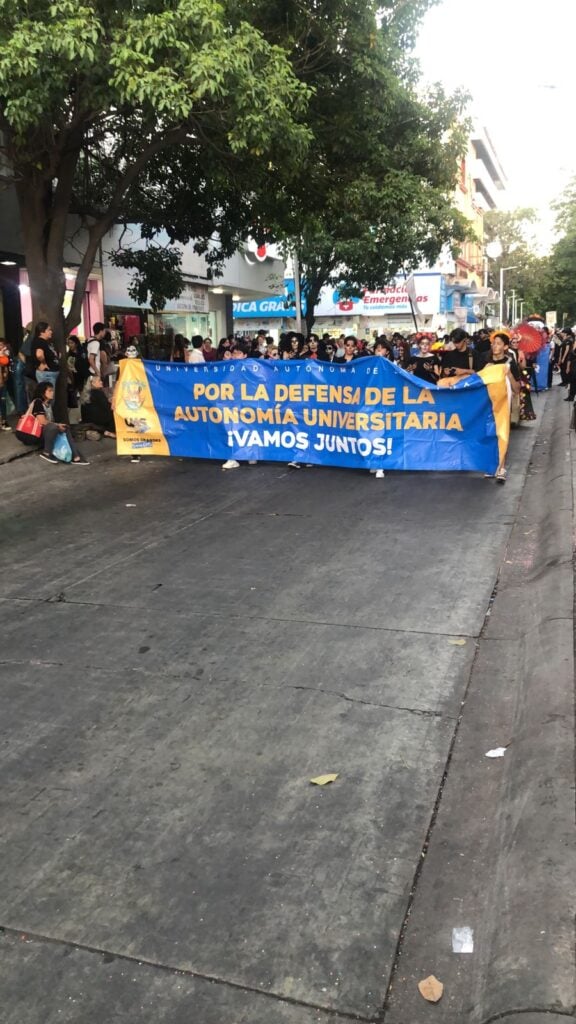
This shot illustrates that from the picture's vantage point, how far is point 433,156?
1836cm

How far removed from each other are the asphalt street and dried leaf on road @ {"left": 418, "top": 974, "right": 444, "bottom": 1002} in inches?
1.1

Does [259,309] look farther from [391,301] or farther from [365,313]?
[391,301]

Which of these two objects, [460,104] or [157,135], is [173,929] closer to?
[157,135]

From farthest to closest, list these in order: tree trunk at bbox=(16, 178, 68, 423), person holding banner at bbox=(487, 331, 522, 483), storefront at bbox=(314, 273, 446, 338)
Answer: storefront at bbox=(314, 273, 446, 338) → tree trunk at bbox=(16, 178, 68, 423) → person holding banner at bbox=(487, 331, 522, 483)

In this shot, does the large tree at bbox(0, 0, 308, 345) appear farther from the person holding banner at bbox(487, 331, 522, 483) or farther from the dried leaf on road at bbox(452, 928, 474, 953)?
the dried leaf on road at bbox(452, 928, 474, 953)

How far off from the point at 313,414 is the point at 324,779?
27.4 ft

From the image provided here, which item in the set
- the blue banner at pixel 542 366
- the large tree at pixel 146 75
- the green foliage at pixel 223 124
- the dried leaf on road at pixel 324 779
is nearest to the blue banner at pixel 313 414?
the green foliage at pixel 223 124

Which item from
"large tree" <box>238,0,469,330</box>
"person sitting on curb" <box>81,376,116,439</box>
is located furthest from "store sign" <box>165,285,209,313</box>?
"person sitting on curb" <box>81,376,116,439</box>

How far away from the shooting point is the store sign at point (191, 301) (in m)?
27.5

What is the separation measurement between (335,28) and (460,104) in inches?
241

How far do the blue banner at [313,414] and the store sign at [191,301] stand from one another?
15288 millimetres

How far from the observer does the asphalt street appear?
267 cm

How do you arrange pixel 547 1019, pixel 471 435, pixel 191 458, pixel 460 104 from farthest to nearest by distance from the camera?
pixel 460 104
pixel 191 458
pixel 471 435
pixel 547 1019

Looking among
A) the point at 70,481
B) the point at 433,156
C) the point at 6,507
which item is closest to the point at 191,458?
the point at 70,481
